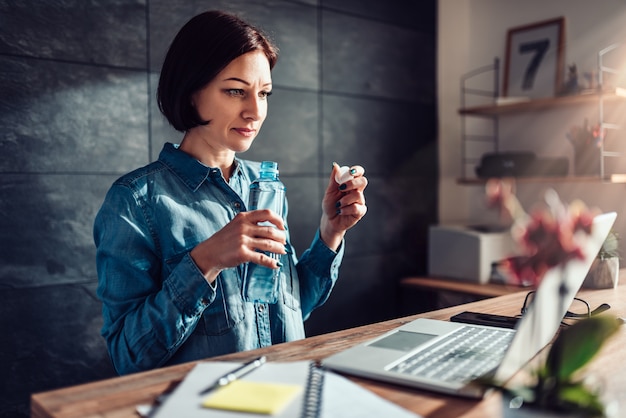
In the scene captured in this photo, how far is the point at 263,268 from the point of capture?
4.01 feet

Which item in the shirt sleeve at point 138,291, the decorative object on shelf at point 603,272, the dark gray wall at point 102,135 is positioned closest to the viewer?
the shirt sleeve at point 138,291

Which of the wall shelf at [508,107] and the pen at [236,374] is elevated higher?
the wall shelf at [508,107]

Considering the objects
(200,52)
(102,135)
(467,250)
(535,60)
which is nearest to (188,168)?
(200,52)

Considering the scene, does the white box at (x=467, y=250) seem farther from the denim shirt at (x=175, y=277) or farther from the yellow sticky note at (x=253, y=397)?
the yellow sticky note at (x=253, y=397)

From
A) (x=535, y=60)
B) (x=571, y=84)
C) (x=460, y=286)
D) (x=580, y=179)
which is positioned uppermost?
(x=535, y=60)

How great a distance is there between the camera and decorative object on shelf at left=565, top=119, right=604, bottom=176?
262 cm

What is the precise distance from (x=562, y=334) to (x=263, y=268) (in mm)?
685

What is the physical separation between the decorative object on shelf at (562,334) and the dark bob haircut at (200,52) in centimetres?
87

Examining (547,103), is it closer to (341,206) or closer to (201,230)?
(341,206)

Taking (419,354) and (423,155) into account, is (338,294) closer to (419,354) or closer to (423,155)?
(423,155)

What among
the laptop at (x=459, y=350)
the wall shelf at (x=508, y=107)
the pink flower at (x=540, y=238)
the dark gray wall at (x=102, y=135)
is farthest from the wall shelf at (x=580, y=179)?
the pink flower at (x=540, y=238)

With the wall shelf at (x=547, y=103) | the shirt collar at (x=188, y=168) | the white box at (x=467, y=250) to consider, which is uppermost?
the wall shelf at (x=547, y=103)

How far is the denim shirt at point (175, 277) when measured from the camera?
44.3 inches

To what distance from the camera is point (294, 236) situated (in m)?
2.75
